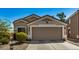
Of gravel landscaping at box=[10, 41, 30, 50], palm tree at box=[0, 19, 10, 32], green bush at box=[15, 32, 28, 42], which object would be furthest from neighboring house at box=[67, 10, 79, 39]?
palm tree at box=[0, 19, 10, 32]

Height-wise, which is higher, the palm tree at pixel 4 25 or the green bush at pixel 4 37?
the palm tree at pixel 4 25

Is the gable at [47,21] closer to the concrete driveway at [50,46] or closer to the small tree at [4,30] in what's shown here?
the concrete driveway at [50,46]

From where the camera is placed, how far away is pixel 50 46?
13.4 m

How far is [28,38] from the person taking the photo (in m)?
13.9

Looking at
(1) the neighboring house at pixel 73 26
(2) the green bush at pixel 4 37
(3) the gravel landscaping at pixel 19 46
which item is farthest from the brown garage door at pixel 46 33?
(2) the green bush at pixel 4 37

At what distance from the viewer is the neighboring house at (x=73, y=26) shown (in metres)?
15.9

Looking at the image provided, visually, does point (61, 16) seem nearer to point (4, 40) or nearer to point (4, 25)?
point (4, 25)

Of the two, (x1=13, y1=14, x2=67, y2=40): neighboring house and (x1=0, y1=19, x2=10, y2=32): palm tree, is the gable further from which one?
(x1=0, y1=19, x2=10, y2=32): palm tree

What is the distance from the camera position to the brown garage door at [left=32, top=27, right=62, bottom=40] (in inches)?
550

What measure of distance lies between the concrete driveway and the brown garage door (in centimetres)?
44
